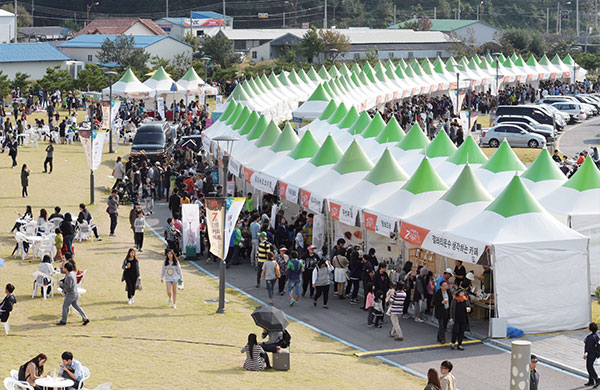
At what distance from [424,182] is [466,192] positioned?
5.31 feet

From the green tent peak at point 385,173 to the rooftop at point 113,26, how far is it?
8376 centimetres

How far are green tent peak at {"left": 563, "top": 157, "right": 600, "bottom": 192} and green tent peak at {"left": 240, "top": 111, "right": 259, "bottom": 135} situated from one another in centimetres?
1397

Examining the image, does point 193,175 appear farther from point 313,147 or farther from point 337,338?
point 337,338

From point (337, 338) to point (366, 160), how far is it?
7.72 metres

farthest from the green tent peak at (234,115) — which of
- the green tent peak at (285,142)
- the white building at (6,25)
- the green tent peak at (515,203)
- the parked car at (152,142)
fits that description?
the white building at (6,25)

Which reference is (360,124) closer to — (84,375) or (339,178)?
(339,178)

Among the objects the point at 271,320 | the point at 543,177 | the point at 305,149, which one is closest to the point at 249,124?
the point at 305,149

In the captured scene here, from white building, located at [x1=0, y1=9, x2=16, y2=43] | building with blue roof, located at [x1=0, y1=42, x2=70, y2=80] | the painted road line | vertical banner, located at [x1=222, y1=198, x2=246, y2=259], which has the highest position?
white building, located at [x1=0, y1=9, x2=16, y2=43]

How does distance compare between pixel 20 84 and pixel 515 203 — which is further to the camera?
pixel 20 84

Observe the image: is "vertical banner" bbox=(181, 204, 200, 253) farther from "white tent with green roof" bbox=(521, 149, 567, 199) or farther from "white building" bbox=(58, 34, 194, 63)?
"white building" bbox=(58, 34, 194, 63)

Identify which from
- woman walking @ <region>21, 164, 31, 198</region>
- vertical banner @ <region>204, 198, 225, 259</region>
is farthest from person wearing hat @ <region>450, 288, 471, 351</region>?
woman walking @ <region>21, 164, 31, 198</region>

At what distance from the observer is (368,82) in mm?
54312

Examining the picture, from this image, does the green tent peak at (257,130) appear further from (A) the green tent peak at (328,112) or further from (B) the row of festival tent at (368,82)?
(B) the row of festival tent at (368,82)

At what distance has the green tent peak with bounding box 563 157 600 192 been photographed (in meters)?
22.9
